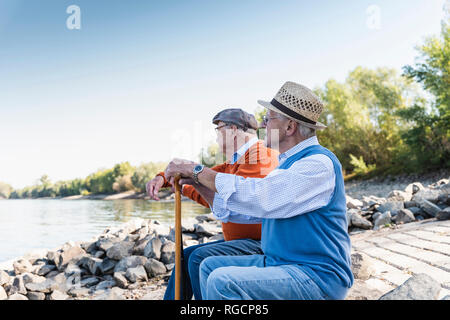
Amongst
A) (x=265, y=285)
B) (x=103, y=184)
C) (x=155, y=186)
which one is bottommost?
(x=103, y=184)

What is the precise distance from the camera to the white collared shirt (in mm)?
1501

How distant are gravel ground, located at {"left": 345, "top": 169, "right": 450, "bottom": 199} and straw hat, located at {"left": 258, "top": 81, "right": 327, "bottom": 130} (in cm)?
1897

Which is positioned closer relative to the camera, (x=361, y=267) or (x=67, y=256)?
(x=361, y=267)

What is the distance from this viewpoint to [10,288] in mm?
5938

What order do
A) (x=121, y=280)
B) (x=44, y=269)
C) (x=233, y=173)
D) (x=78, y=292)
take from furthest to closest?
1. (x=44, y=269)
2. (x=78, y=292)
3. (x=121, y=280)
4. (x=233, y=173)

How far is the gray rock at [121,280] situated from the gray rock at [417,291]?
4.05m

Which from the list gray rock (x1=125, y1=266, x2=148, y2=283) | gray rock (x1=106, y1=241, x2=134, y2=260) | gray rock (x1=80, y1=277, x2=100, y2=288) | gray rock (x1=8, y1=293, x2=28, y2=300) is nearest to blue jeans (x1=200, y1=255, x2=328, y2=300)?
gray rock (x1=125, y1=266, x2=148, y2=283)

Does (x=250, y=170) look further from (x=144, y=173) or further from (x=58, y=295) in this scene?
(x=144, y=173)

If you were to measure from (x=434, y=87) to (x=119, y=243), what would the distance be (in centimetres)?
2051

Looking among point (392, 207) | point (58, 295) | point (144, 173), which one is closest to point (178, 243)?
point (58, 295)

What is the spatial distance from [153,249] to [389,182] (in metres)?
21.8

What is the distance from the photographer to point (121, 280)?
516cm
